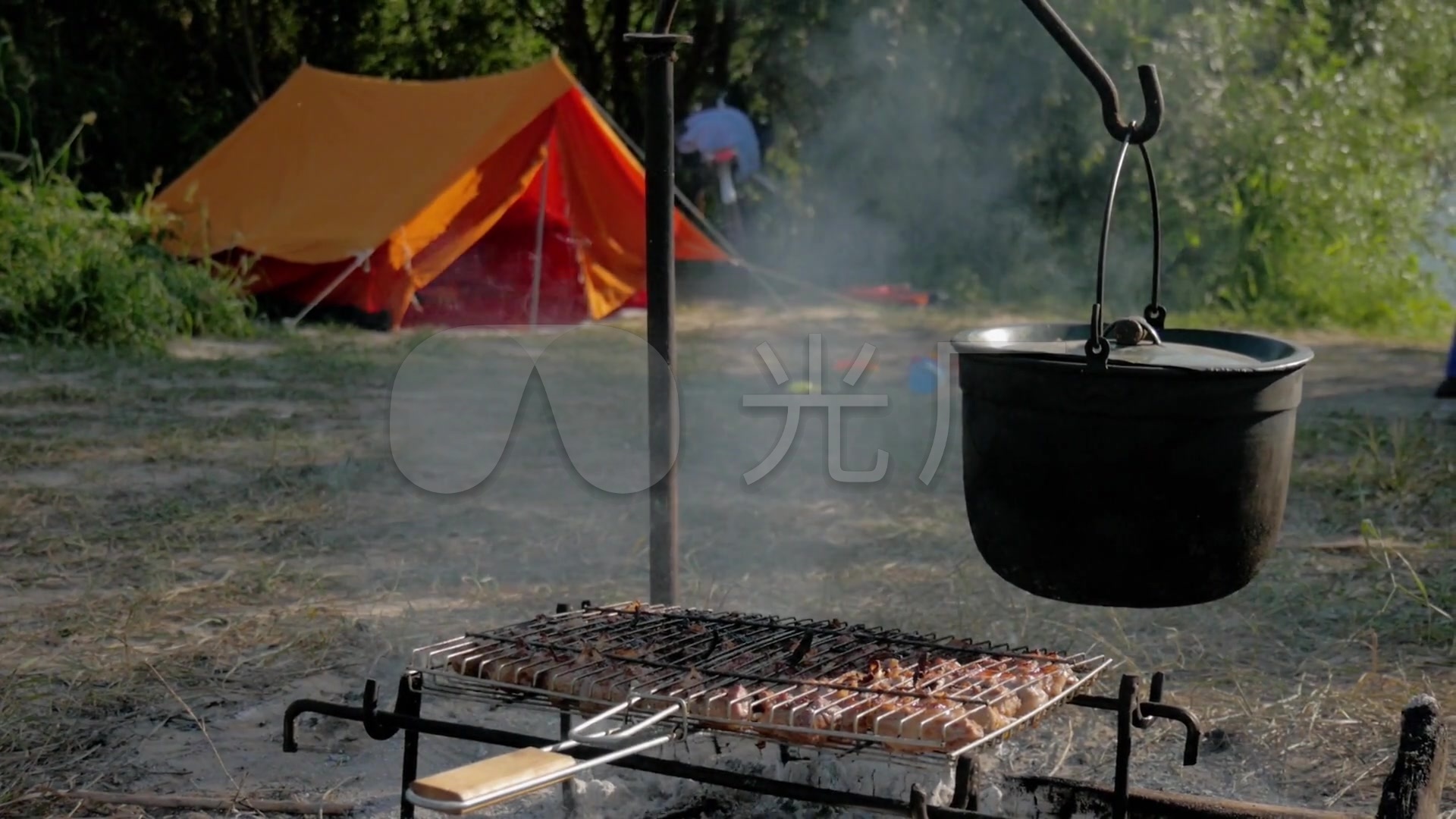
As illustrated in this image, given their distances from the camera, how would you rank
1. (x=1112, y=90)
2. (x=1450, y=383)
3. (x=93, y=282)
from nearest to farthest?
(x=1112, y=90) → (x=1450, y=383) → (x=93, y=282)

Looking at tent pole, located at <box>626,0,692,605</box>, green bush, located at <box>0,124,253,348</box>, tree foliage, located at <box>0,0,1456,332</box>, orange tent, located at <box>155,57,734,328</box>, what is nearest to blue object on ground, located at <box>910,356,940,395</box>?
orange tent, located at <box>155,57,734,328</box>

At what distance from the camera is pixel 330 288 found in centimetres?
776

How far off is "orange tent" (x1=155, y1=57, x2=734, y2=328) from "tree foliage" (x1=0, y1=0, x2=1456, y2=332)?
45cm

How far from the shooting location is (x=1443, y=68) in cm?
1060

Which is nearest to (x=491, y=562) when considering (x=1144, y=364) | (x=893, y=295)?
(x=1144, y=364)

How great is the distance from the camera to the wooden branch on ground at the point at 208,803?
221 cm

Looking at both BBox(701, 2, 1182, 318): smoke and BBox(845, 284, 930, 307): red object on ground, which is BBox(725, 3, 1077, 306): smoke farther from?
BBox(845, 284, 930, 307): red object on ground

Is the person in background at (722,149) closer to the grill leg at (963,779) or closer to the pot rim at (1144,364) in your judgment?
the pot rim at (1144,364)

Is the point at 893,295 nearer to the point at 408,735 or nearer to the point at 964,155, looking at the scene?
the point at 964,155

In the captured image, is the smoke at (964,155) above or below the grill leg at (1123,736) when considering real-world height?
above

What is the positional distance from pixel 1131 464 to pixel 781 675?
54 centimetres

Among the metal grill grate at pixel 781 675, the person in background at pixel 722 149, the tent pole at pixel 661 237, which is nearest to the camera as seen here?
the metal grill grate at pixel 781 675

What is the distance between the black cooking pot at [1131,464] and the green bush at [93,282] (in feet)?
19.6
